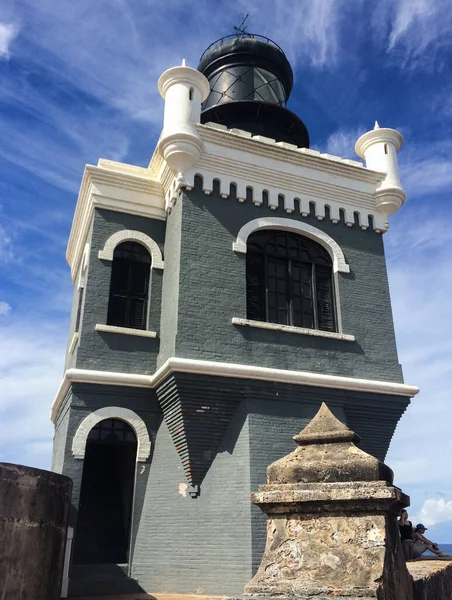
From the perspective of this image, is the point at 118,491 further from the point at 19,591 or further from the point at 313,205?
the point at 313,205

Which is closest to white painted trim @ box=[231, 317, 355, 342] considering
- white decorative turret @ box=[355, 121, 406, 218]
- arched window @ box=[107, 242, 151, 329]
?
arched window @ box=[107, 242, 151, 329]

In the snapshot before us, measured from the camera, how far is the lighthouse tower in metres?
10.7

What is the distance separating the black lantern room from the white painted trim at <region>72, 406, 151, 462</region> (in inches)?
372

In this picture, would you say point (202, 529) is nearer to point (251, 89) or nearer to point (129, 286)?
point (129, 286)

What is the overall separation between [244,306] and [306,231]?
8.67 ft

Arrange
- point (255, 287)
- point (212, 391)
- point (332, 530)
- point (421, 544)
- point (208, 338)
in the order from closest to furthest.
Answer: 1. point (332, 530)
2. point (421, 544)
3. point (212, 391)
4. point (208, 338)
5. point (255, 287)

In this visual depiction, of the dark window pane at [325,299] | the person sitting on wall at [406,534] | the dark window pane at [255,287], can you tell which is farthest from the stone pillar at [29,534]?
the dark window pane at [325,299]

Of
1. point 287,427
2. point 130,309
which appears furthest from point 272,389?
point 130,309

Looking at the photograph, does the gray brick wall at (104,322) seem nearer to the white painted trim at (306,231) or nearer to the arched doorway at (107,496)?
the arched doorway at (107,496)

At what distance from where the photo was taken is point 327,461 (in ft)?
12.8

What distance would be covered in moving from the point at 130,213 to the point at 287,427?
6.18 metres

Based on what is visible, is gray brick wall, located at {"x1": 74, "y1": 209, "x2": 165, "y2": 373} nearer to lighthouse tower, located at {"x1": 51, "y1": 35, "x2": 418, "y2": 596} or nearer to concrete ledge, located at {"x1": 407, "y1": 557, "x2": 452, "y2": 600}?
lighthouse tower, located at {"x1": 51, "y1": 35, "x2": 418, "y2": 596}

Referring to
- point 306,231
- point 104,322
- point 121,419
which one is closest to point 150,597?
point 121,419

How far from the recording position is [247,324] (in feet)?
38.7
